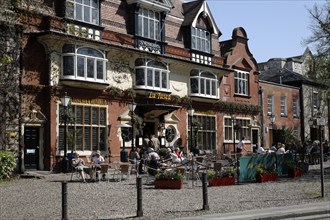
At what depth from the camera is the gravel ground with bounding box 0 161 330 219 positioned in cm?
1294

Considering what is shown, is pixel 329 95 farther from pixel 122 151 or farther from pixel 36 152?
pixel 36 152

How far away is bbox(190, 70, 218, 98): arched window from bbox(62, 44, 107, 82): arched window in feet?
28.6

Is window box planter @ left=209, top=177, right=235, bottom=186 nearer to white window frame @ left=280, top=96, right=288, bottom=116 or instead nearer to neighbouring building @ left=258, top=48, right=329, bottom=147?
neighbouring building @ left=258, top=48, right=329, bottom=147

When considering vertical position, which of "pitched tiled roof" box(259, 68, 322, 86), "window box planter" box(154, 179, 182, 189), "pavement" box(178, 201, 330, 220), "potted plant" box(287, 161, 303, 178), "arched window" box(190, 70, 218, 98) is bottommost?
"pavement" box(178, 201, 330, 220)

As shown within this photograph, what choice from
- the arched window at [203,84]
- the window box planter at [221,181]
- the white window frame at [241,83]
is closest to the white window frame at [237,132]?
the white window frame at [241,83]

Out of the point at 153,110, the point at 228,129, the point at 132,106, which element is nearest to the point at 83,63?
the point at 132,106

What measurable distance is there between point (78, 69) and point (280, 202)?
14.7 meters

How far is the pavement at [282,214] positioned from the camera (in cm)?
1202

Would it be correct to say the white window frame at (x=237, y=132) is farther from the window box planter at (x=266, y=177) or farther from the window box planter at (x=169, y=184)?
the window box planter at (x=169, y=184)

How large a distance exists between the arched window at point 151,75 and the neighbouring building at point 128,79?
0.20 feet

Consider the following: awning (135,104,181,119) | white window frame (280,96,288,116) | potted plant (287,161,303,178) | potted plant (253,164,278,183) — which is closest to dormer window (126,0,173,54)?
awning (135,104,181,119)

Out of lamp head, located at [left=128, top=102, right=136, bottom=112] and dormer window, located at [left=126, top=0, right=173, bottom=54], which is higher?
dormer window, located at [left=126, top=0, right=173, bottom=54]

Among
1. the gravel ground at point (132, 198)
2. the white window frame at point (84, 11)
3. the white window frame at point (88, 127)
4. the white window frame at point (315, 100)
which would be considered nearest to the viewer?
the gravel ground at point (132, 198)

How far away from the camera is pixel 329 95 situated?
30609mm
